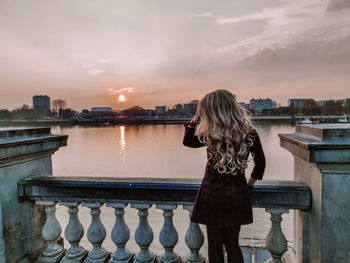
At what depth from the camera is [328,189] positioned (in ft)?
6.63

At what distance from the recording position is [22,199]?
2.65 metres

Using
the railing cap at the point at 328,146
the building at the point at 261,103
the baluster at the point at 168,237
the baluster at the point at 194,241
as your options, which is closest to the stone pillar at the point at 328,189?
the railing cap at the point at 328,146

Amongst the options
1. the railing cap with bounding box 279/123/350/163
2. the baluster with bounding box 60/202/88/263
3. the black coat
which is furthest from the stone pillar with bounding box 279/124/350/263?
the baluster with bounding box 60/202/88/263

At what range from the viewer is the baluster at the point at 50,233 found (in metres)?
2.67

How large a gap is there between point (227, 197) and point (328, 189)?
78cm

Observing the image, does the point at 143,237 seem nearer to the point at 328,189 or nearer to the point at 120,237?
the point at 120,237

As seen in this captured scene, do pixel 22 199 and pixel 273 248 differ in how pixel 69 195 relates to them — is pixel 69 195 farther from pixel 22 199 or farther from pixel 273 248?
pixel 273 248

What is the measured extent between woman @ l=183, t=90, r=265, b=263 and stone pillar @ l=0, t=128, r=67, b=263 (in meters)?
1.67

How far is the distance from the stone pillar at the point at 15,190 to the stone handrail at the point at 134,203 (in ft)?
0.35

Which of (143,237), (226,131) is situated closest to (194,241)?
(143,237)

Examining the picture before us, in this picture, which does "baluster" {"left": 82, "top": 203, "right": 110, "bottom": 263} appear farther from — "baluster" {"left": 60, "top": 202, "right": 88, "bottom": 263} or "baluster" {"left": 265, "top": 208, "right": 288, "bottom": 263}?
"baluster" {"left": 265, "top": 208, "right": 288, "bottom": 263}

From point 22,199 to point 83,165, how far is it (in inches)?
1356

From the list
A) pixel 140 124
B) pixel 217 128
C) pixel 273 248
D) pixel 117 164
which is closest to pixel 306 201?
pixel 273 248

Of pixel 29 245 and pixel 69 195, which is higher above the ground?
pixel 69 195
